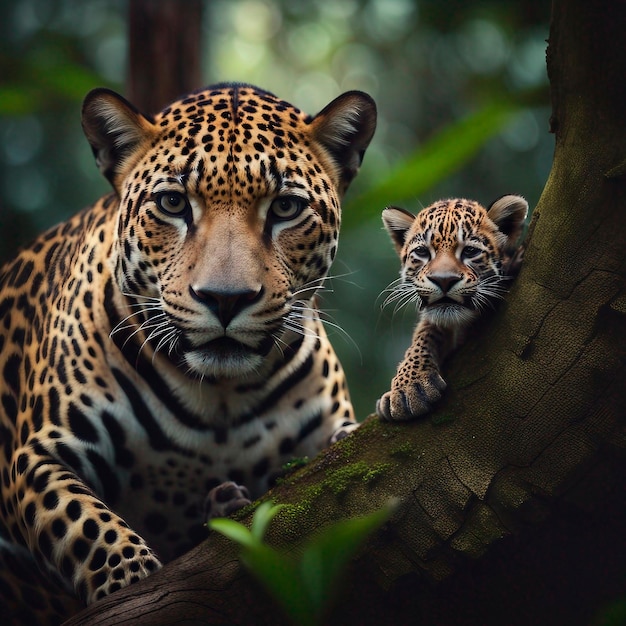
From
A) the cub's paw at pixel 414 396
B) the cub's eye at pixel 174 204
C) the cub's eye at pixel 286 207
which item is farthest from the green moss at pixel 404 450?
the cub's eye at pixel 174 204

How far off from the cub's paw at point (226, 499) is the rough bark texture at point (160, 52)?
6162 millimetres

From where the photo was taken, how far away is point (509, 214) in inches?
201

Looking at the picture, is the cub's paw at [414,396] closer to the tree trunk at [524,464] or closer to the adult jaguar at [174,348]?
the tree trunk at [524,464]

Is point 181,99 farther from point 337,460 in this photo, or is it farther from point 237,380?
point 337,460

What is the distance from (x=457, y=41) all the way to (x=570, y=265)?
15753mm

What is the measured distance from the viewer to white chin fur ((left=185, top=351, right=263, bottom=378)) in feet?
17.3

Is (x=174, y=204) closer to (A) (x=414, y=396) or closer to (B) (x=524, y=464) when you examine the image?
(A) (x=414, y=396)

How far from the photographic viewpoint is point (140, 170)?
18.7ft

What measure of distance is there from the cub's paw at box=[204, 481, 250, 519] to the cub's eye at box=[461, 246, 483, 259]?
200 cm

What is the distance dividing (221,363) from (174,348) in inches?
24.6

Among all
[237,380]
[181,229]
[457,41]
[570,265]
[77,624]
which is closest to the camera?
[570,265]

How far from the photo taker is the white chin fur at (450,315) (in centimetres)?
481

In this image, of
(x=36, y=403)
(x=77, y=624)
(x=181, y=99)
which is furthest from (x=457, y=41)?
(x=77, y=624)

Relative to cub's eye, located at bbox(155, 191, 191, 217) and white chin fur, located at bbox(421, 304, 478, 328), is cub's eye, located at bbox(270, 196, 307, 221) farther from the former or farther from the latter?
white chin fur, located at bbox(421, 304, 478, 328)
